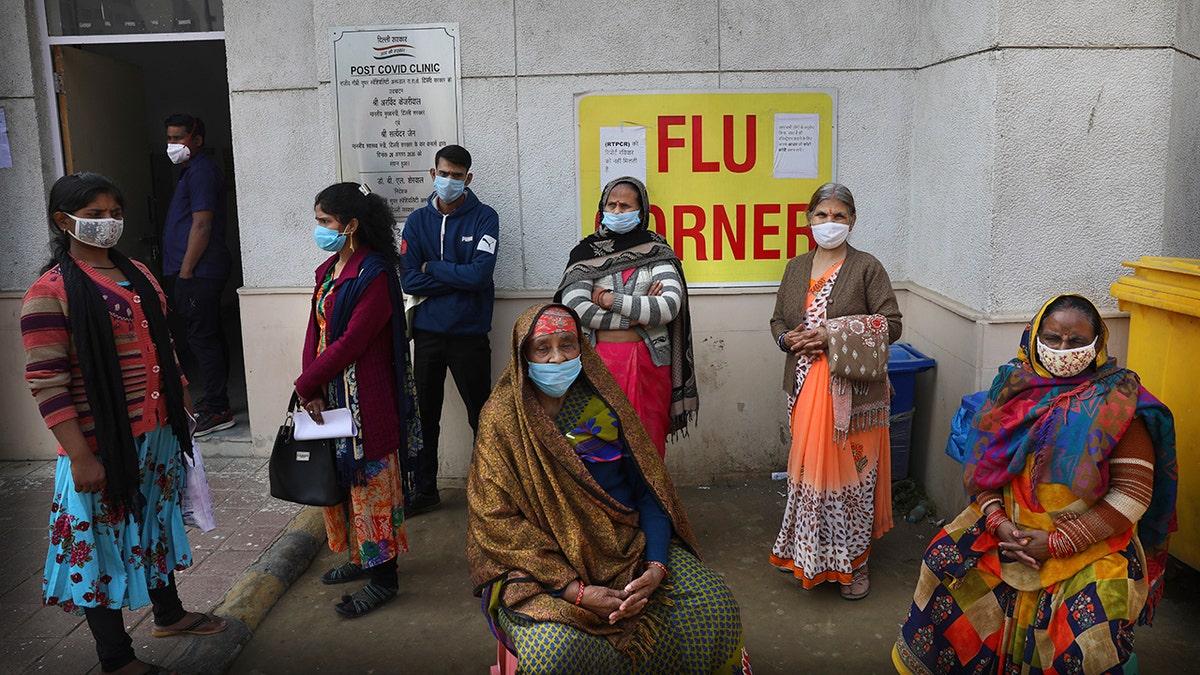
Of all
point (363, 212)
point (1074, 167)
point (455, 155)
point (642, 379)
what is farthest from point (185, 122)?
point (1074, 167)

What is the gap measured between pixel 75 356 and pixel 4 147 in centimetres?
377

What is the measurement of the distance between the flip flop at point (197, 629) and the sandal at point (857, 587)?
9.06 feet

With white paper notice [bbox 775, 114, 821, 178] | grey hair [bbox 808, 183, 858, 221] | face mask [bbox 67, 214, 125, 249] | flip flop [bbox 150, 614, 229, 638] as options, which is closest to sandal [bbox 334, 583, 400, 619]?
flip flop [bbox 150, 614, 229, 638]

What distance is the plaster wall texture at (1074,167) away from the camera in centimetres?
439

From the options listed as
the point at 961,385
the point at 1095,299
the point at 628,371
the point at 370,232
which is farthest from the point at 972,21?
the point at 370,232

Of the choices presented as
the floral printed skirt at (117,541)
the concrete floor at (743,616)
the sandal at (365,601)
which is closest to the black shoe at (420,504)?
the concrete floor at (743,616)

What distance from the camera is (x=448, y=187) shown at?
492 cm

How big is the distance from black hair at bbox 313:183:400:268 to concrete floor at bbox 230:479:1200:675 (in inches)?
63.2

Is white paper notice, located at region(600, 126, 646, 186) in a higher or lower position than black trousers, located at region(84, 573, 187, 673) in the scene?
higher

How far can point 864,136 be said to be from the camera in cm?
539

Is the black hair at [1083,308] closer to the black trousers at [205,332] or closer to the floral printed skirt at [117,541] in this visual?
the floral printed skirt at [117,541]

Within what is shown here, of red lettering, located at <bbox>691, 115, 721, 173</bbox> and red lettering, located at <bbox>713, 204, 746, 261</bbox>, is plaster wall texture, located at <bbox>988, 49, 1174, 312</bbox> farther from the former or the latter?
red lettering, located at <bbox>691, 115, 721, 173</bbox>

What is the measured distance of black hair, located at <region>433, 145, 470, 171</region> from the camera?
4930mm

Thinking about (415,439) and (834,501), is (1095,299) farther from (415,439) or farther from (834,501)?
(415,439)
